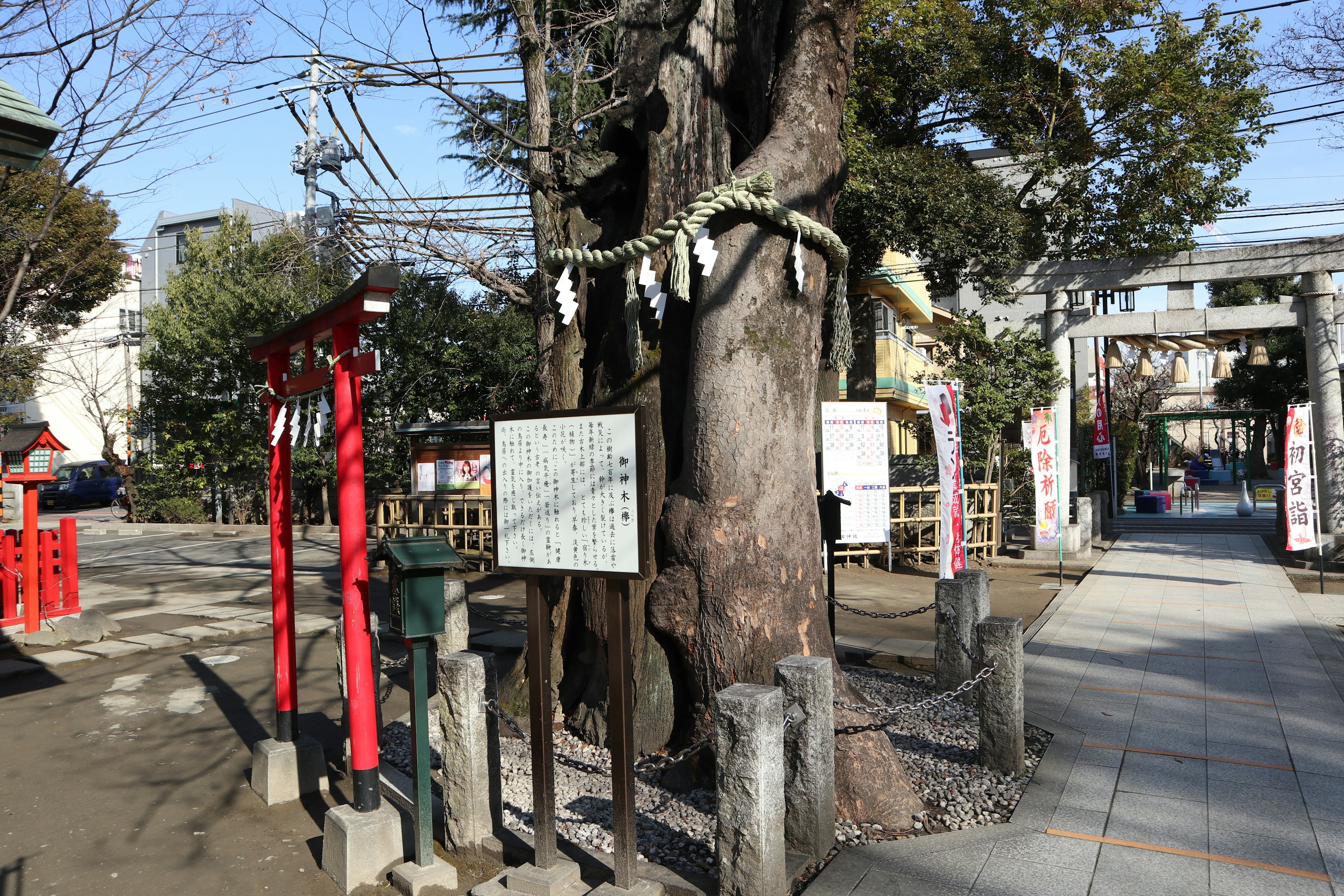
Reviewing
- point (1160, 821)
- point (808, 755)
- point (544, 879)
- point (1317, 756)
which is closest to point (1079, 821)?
point (1160, 821)

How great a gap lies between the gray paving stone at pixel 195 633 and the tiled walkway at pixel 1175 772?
26.6ft

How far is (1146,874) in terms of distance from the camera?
3.71 meters

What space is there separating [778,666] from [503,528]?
4.71 ft

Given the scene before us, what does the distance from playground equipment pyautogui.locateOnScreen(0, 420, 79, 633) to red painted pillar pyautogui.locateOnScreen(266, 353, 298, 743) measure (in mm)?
5585

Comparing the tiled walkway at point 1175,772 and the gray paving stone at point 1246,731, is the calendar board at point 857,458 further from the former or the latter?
the gray paving stone at point 1246,731

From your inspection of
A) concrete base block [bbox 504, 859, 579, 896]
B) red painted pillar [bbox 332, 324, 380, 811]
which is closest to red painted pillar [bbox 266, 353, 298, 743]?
red painted pillar [bbox 332, 324, 380, 811]

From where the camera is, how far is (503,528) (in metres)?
3.99

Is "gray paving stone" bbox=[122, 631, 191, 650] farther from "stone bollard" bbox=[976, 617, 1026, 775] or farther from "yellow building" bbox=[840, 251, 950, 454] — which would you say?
"yellow building" bbox=[840, 251, 950, 454]

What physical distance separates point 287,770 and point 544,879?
2.22 m

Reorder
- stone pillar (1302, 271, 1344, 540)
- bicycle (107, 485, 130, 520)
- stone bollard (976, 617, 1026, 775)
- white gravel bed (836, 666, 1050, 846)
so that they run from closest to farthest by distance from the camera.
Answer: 1. white gravel bed (836, 666, 1050, 846)
2. stone bollard (976, 617, 1026, 775)
3. stone pillar (1302, 271, 1344, 540)
4. bicycle (107, 485, 130, 520)

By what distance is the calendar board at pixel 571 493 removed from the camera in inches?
139

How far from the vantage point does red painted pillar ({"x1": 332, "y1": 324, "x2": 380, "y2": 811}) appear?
13.6 feet

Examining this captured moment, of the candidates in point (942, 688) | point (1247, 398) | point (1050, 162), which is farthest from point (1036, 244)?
point (1247, 398)

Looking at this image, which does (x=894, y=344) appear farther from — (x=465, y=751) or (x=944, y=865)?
(x=465, y=751)
